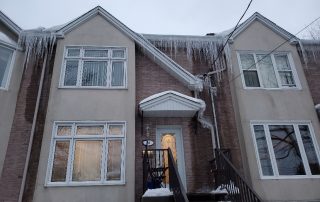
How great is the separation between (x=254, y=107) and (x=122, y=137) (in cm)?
496

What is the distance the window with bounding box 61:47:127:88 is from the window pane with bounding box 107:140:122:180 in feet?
6.96

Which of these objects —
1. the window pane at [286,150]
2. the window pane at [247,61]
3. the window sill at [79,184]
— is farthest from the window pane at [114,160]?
the window pane at [247,61]

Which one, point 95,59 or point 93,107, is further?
point 95,59

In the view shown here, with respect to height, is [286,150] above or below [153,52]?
below

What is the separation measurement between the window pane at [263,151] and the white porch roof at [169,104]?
7.36 feet

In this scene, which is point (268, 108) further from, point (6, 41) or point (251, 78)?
point (6, 41)

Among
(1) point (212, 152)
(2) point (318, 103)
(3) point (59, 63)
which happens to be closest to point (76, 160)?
(3) point (59, 63)

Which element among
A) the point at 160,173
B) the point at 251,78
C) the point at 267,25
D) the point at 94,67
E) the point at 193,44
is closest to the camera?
the point at 160,173

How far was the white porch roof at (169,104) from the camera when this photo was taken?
920cm

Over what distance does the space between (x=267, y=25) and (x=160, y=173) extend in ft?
26.9

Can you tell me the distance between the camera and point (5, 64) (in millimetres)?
9719

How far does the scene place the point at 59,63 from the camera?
9.79 meters

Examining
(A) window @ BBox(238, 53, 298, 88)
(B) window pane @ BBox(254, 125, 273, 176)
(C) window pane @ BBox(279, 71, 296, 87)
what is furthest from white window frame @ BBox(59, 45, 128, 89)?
(C) window pane @ BBox(279, 71, 296, 87)

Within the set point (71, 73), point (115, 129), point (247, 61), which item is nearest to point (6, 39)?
point (71, 73)
